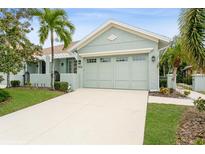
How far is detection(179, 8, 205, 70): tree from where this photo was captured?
7.34 meters

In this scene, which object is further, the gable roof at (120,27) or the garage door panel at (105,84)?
the garage door panel at (105,84)

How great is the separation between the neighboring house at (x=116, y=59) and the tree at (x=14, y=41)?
12.6 ft

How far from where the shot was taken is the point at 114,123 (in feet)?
23.9

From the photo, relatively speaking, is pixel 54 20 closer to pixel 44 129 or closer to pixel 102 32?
pixel 102 32

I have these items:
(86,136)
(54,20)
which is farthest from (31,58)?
(86,136)

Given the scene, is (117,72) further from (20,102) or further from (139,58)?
(20,102)

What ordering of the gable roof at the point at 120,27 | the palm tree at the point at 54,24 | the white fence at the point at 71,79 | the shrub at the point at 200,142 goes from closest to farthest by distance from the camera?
the shrub at the point at 200,142
the gable roof at the point at 120,27
the palm tree at the point at 54,24
the white fence at the point at 71,79

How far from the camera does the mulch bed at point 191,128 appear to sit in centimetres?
585

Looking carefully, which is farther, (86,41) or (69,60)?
(69,60)

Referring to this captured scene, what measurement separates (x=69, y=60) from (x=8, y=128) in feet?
53.1

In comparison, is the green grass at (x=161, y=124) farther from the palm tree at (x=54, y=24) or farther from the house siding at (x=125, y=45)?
the palm tree at (x=54, y=24)

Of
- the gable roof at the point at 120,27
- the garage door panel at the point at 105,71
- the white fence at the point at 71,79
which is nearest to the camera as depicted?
the gable roof at the point at 120,27

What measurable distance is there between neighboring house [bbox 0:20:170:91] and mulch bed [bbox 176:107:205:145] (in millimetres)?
6785

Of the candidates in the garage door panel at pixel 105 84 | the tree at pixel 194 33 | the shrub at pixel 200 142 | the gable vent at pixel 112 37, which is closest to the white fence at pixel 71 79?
the garage door panel at pixel 105 84
